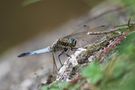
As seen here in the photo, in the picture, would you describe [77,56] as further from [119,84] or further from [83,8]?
[83,8]

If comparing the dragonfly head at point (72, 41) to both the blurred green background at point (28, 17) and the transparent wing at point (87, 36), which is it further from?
the blurred green background at point (28, 17)

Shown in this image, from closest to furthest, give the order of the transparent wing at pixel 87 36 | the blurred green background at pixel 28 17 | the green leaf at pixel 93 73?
the green leaf at pixel 93 73 < the transparent wing at pixel 87 36 < the blurred green background at pixel 28 17

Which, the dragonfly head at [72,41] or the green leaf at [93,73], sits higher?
the dragonfly head at [72,41]

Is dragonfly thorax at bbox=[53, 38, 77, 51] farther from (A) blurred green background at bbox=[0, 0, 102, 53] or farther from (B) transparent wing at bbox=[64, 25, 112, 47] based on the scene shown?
(A) blurred green background at bbox=[0, 0, 102, 53]

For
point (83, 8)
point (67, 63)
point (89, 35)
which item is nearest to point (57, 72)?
point (67, 63)

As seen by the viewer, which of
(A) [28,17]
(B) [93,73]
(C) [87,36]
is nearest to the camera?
(B) [93,73]

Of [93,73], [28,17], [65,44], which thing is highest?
[28,17]

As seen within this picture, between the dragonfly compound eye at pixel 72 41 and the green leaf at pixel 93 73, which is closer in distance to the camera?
the green leaf at pixel 93 73

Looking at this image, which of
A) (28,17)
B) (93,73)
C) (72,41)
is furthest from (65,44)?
(28,17)

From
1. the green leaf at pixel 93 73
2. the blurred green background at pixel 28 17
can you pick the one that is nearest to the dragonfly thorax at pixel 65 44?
the green leaf at pixel 93 73

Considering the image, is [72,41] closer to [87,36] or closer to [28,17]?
[87,36]

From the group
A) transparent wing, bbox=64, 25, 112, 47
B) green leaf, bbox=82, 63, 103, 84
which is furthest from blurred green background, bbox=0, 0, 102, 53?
green leaf, bbox=82, 63, 103, 84
